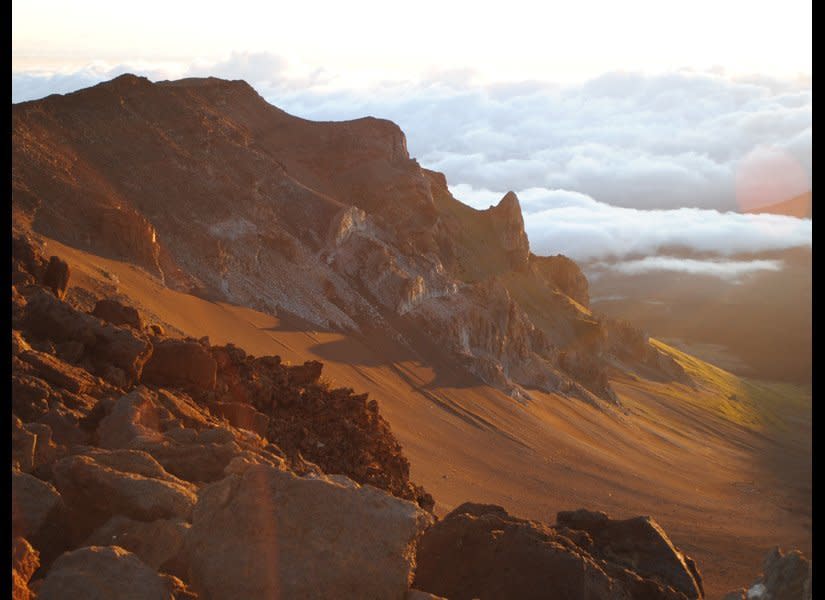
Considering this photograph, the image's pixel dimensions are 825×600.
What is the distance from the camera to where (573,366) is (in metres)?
55.7

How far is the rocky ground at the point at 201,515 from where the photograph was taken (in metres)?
8.05

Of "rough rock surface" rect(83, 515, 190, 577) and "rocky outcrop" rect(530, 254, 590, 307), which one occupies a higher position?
"rocky outcrop" rect(530, 254, 590, 307)

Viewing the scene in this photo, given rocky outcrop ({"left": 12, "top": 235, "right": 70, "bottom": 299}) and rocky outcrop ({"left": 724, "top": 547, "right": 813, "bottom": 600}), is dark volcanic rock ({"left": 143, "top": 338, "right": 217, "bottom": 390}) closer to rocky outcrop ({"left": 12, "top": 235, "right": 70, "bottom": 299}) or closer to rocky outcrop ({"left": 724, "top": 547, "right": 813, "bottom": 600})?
rocky outcrop ({"left": 12, "top": 235, "right": 70, "bottom": 299})

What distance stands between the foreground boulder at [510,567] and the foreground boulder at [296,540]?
1.96 meters

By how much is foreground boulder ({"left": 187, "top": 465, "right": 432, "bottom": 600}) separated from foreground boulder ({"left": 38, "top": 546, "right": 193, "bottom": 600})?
16.8 inches

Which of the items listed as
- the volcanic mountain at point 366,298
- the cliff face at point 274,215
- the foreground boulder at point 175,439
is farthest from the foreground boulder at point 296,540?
the cliff face at point 274,215

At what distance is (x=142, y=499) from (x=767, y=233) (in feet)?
295

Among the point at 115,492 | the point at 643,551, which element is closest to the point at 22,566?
the point at 115,492

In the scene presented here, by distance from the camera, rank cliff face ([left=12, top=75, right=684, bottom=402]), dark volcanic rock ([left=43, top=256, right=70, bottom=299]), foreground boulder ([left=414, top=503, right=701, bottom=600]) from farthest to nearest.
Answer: cliff face ([left=12, top=75, right=684, bottom=402]), dark volcanic rock ([left=43, top=256, right=70, bottom=299]), foreground boulder ([left=414, top=503, right=701, bottom=600])

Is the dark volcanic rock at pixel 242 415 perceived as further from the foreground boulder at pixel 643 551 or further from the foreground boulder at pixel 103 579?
the foreground boulder at pixel 103 579

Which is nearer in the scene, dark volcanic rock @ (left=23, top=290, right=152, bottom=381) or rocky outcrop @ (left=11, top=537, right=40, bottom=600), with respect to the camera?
rocky outcrop @ (left=11, top=537, right=40, bottom=600)

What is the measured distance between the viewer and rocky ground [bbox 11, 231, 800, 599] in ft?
26.4

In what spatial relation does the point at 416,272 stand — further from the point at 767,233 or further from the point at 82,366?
the point at 767,233

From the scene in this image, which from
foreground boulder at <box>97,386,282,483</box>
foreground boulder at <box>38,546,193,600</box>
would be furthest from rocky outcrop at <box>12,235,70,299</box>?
foreground boulder at <box>38,546,193,600</box>
